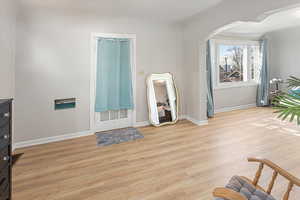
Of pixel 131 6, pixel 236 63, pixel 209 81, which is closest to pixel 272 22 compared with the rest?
pixel 236 63

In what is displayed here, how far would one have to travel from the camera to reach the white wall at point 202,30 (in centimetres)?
254

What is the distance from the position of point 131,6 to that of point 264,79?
5.10 meters

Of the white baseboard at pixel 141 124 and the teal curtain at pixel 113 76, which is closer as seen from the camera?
the teal curtain at pixel 113 76

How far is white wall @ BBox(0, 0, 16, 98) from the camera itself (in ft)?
7.59

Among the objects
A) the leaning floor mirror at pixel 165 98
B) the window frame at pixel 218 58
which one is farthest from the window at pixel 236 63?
the leaning floor mirror at pixel 165 98

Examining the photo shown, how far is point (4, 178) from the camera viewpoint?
142 centimetres

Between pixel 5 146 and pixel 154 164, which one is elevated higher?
pixel 5 146

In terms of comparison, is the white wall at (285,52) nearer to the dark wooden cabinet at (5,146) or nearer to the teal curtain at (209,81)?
the teal curtain at (209,81)

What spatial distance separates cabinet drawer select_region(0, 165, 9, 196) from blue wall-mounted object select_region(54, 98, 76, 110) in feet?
6.07

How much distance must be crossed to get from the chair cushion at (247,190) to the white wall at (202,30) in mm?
2407

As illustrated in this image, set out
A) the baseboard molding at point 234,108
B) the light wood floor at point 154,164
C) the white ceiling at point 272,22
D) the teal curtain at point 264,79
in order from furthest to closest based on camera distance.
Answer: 1. the teal curtain at point 264,79
2. the baseboard molding at point 234,108
3. the white ceiling at point 272,22
4. the light wood floor at point 154,164

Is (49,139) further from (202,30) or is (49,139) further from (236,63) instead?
(236,63)

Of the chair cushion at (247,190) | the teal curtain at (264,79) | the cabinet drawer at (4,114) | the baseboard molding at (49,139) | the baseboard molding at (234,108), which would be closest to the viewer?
the chair cushion at (247,190)

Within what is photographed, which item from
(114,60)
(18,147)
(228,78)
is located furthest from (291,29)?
(18,147)
